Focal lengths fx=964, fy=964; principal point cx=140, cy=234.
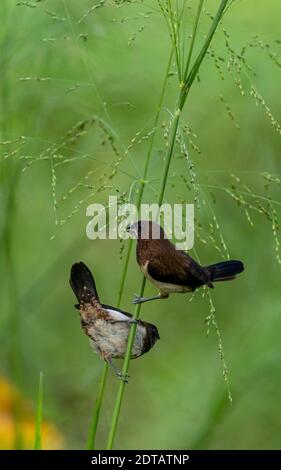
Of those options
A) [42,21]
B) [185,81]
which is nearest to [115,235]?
[185,81]

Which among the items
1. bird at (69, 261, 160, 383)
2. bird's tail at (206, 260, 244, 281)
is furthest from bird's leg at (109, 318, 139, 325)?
bird's tail at (206, 260, 244, 281)

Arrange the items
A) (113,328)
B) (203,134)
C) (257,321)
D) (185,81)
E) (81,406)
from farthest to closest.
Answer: (203,134), (81,406), (257,321), (113,328), (185,81)

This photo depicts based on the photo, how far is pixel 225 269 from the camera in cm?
220

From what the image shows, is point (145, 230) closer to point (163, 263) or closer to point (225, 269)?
point (163, 263)

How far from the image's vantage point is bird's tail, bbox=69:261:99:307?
6.58 feet

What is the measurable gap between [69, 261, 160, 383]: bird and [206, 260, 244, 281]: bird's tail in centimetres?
20

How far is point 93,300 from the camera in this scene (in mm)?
1996

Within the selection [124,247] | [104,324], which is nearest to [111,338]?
[104,324]

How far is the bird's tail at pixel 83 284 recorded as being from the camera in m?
2.01

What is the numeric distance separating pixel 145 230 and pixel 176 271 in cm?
12
